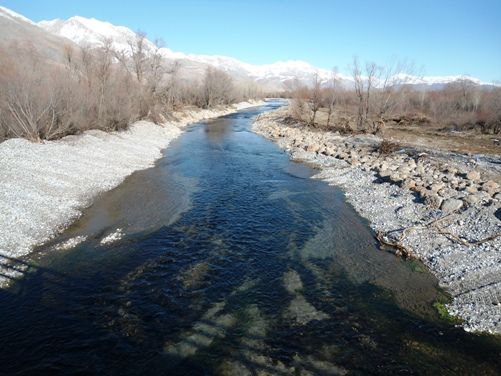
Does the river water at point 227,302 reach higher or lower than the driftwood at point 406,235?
lower

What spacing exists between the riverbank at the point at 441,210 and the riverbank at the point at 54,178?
13.5 m

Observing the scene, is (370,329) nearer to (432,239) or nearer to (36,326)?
(432,239)

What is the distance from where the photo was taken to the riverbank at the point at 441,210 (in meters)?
10.9

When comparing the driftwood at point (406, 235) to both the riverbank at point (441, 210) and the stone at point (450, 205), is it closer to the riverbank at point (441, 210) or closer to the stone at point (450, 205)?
the riverbank at point (441, 210)

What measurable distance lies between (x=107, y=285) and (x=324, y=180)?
1600 cm

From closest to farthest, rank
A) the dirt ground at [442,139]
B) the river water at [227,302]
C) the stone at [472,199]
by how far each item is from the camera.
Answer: the river water at [227,302] → the stone at [472,199] → the dirt ground at [442,139]

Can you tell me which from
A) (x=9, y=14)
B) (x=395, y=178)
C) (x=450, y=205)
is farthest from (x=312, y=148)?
(x=9, y=14)

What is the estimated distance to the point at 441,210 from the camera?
53.0ft

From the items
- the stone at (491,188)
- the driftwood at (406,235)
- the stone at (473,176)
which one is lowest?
the driftwood at (406,235)

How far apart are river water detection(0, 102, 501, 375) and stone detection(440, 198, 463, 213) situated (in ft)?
12.8

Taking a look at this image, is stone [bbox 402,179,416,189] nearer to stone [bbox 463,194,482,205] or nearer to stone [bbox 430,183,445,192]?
stone [bbox 430,183,445,192]

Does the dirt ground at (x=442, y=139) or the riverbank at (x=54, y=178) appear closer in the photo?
the riverbank at (x=54, y=178)

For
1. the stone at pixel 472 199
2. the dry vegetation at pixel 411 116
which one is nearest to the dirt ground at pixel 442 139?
the dry vegetation at pixel 411 116

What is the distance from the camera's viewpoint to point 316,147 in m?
32.9
